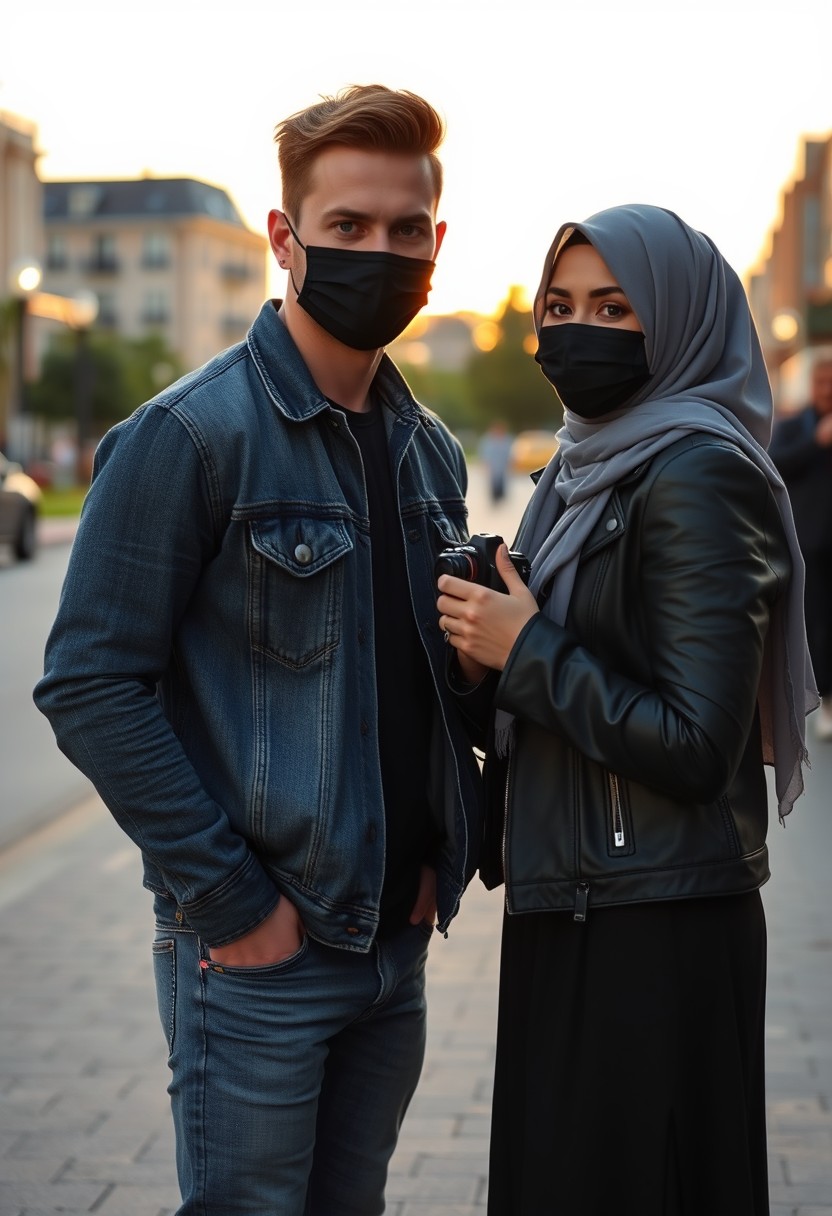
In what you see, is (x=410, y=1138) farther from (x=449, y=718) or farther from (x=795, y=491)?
(x=795, y=491)

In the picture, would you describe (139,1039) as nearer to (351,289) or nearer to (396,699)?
(396,699)

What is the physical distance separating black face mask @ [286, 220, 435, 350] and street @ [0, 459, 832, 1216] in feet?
7.44

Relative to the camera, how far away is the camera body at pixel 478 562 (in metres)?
2.48

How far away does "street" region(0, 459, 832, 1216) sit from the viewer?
400 cm

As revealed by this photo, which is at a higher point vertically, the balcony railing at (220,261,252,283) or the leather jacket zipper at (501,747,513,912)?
the leather jacket zipper at (501,747,513,912)

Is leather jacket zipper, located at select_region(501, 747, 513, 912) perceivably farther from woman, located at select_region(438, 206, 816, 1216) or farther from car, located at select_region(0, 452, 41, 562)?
car, located at select_region(0, 452, 41, 562)

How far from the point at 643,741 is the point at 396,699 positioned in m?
0.49

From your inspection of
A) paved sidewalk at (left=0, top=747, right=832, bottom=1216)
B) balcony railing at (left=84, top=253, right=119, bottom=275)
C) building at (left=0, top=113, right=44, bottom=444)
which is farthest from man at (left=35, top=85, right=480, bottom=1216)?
balcony railing at (left=84, top=253, right=119, bottom=275)

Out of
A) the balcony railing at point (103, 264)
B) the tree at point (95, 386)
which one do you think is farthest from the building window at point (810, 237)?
the balcony railing at point (103, 264)

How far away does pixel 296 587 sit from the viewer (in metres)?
2.44

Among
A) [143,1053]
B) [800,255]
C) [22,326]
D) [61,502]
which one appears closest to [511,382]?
[800,255]

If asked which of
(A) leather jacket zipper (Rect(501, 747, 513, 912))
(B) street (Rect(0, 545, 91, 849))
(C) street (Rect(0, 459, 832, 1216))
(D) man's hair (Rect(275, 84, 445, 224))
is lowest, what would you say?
(B) street (Rect(0, 545, 91, 849))

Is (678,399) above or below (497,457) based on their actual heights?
above

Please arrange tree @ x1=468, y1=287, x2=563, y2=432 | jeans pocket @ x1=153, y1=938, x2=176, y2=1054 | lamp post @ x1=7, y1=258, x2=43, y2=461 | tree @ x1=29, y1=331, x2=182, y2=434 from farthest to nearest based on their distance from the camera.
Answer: tree @ x1=468, y1=287, x2=563, y2=432, tree @ x1=29, y1=331, x2=182, y2=434, lamp post @ x1=7, y1=258, x2=43, y2=461, jeans pocket @ x1=153, y1=938, x2=176, y2=1054
